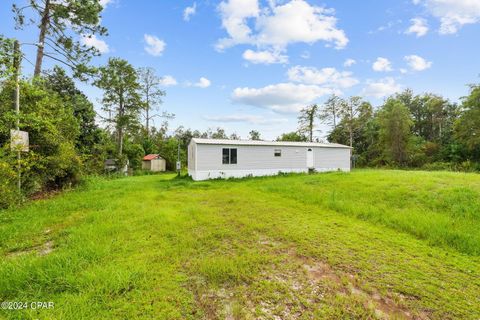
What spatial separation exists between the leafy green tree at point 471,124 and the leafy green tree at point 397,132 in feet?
13.5

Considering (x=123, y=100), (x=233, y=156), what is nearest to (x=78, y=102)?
(x=123, y=100)

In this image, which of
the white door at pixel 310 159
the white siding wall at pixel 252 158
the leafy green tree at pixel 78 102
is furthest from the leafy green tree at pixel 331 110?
the leafy green tree at pixel 78 102

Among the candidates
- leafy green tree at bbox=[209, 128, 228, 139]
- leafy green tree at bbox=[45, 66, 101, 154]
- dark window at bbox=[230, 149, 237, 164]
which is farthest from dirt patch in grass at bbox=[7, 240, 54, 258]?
leafy green tree at bbox=[209, 128, 228, 139]

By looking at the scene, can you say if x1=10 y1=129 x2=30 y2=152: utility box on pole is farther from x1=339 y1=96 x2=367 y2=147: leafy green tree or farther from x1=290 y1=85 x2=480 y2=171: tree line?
x1=339 y1=96 x2=367 y2=147: leafy green tree

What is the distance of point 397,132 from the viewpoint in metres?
24.3

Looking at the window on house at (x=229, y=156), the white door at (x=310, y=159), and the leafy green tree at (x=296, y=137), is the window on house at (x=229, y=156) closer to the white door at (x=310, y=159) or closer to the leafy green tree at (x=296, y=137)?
the white door at (x=310, y=159)

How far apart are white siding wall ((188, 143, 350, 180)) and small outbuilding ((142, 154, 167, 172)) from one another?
11756 mm

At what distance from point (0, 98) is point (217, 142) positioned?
→ 27.7ft

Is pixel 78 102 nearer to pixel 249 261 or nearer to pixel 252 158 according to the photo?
pixel 252 158

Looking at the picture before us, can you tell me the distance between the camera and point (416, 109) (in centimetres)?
3019

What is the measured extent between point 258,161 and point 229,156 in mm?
1970

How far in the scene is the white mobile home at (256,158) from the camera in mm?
12197

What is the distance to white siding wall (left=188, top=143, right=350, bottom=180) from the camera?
1217cm

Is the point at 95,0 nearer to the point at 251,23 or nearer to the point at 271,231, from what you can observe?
the point at 251,23
